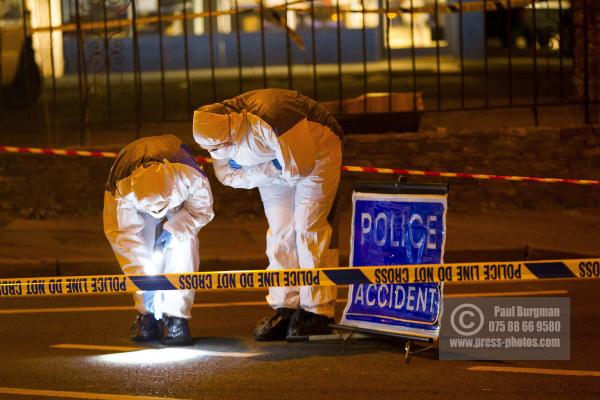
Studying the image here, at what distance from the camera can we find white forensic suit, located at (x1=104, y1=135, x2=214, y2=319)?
7.08m

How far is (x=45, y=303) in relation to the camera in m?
9.03

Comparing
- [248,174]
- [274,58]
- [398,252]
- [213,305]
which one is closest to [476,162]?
[213,305]

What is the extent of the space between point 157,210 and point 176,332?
815 mm

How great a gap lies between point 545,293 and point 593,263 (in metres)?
2.54

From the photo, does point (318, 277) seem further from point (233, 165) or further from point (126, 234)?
point (126, 234)

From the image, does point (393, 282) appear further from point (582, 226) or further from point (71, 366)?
point (582, 226)

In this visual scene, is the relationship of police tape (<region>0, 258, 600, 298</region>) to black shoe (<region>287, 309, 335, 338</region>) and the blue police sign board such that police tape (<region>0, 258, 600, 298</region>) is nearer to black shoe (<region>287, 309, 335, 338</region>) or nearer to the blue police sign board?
the blue police sign board

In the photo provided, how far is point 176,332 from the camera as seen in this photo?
24.4 ft

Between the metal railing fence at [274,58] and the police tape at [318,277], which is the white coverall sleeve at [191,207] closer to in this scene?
the police tape at [318,277]

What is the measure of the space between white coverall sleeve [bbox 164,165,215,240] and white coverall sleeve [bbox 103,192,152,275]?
196 mm

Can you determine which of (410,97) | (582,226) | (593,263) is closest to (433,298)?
(593,263)

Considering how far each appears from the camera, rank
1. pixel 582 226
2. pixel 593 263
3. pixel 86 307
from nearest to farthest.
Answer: pixel 593 263
pixel 86 307
pixel 582 226

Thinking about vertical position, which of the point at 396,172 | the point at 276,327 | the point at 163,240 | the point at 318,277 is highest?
the point at 396,172

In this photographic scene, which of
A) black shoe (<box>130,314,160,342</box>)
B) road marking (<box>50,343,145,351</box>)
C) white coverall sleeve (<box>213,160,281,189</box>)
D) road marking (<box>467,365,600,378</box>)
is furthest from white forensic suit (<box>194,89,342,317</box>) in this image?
road marking (<box>467,365,600,378</box>)
